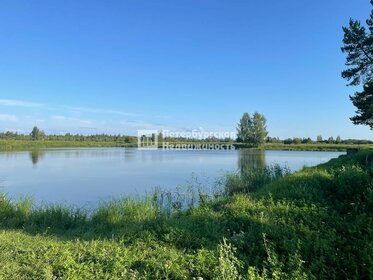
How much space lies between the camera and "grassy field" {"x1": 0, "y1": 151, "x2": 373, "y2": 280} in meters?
3.84

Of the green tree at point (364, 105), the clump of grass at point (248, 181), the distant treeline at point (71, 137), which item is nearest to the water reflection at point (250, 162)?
the clump of grass at point (248, 181)

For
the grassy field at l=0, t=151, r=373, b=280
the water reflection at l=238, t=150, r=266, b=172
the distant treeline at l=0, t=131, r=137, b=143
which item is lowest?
the water reflection at l=238, t=150, r=266, b=172

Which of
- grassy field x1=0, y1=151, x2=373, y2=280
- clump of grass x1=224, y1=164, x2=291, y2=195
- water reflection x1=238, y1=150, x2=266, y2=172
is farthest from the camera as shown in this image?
water reflection x1=238, y1=150, x2=266, y2=172

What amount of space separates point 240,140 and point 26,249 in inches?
2957

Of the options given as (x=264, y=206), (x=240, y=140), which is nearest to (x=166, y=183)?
(x=264, y=206)

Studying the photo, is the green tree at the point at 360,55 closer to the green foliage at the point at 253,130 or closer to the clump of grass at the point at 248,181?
the clump of grass at the point at 248,181

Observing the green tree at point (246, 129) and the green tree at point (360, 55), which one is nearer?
the green tree at point (360, 55)

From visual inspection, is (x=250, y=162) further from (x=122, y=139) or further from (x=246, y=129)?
(x=122, y=139)

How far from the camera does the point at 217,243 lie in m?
4.86

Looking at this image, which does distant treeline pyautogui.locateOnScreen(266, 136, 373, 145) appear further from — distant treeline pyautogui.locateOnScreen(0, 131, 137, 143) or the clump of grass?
the clump of grass

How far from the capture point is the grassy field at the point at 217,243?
3836mm

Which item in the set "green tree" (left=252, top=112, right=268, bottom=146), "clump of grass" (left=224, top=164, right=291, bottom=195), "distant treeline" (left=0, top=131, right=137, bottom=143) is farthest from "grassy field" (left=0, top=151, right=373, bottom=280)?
"distant treeline" (left=0, top=131, right=137, bottom=143)

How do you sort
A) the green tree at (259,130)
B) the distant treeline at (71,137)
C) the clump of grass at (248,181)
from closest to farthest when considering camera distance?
1. the clump of grass at (248,181)
2. the green tree at (259,130)
3. the distant treeline at (71,137)

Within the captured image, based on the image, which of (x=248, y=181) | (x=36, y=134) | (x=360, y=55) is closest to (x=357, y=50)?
(x=360, y=55)
